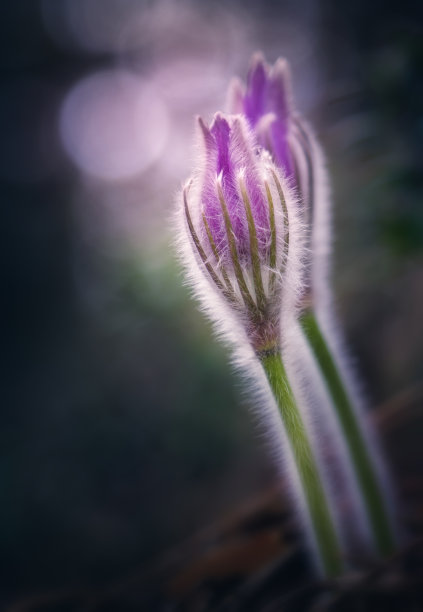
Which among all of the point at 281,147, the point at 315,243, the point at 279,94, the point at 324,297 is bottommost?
the point at 324,297

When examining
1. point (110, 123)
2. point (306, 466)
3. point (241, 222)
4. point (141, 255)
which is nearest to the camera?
point (241, 222)

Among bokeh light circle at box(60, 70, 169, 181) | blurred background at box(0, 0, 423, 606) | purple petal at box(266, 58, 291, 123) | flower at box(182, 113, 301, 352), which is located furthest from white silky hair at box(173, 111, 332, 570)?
bokeh light circle at box(60, 70, 169, 181)

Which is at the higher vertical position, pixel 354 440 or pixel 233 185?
pixel 233 185

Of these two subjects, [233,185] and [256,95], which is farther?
[256,95]

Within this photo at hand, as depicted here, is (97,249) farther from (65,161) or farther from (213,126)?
(213,126)

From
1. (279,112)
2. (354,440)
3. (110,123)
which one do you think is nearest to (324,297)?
(354,440)

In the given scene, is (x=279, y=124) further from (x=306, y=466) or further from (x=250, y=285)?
(x=306, y=466)

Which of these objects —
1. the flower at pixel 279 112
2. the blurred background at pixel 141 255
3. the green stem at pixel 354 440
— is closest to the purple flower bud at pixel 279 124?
the flower at pixel 279 112

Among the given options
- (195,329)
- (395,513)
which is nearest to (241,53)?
(195,329)
